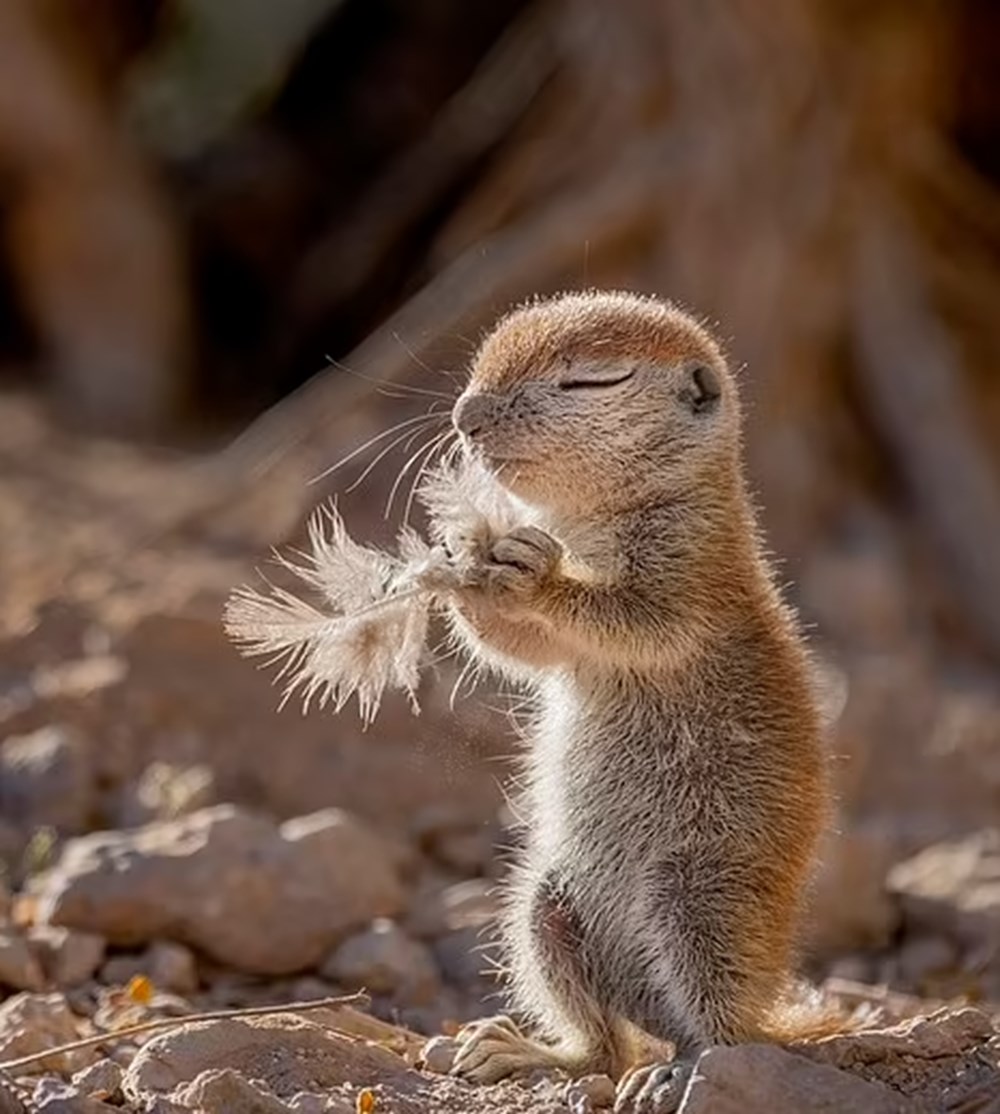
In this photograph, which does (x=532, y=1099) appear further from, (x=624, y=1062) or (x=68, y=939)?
(x=68, y=939)

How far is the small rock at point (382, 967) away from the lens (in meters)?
6.02

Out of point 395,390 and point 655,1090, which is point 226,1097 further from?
point 395,390

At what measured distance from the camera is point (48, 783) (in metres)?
7.12

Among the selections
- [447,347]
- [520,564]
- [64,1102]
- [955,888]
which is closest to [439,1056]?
[520,564]

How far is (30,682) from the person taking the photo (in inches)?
311

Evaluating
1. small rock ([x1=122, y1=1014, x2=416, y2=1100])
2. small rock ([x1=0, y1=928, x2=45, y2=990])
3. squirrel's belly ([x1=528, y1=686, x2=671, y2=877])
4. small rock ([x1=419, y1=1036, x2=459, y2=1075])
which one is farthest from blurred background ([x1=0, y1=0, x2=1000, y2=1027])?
small rock ([x1=122, y1=1014, x2=416, y2=1100])

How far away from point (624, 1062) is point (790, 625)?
3.25 ft

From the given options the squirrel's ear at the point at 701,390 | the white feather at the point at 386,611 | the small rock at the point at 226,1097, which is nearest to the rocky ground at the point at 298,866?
the small rock at the point at 226,1097

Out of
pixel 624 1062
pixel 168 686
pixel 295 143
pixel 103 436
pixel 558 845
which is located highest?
pixel 295 143

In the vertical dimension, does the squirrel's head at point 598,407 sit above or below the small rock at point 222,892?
above

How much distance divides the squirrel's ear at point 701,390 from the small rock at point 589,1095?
1.40 meters

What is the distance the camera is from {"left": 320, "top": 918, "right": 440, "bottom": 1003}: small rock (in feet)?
19.7

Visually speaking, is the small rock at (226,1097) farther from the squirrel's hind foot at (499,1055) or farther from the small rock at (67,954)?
the small rock at (67,954)

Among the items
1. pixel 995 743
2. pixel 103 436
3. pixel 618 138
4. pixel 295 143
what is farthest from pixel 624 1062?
pixel 295 143
